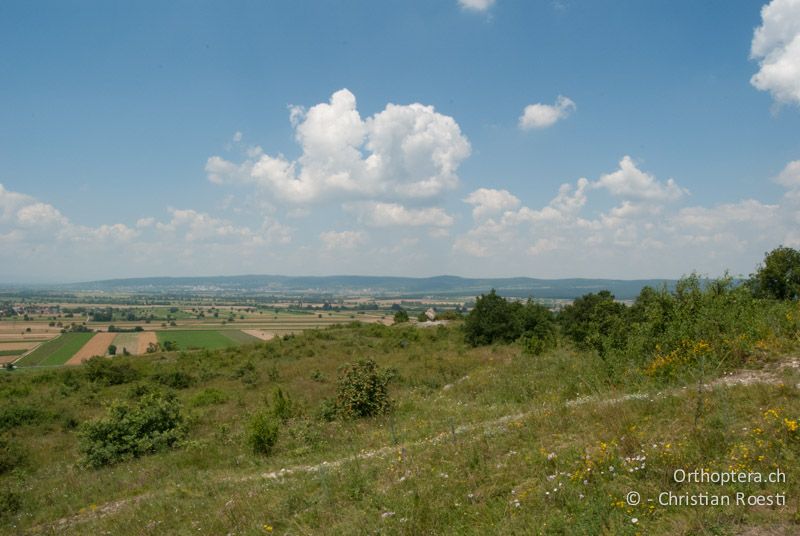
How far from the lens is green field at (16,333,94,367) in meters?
43.6

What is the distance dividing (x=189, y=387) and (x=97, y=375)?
23.0 feet

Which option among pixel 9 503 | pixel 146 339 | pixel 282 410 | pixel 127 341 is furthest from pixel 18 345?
pixel 282 410

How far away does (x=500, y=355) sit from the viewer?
24891 mm

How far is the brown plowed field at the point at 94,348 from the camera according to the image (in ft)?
148

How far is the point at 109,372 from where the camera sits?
1101 inches

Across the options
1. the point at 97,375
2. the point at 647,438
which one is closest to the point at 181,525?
the point at 647,438

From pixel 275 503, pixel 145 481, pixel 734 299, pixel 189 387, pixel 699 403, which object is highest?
pixel 734 299

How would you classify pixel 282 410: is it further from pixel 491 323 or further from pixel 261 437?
pixel 491 323

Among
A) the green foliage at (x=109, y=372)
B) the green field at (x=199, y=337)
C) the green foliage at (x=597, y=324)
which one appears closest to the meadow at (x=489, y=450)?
the green foliage at (x=597, y=324)

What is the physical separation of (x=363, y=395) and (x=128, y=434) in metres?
7.58

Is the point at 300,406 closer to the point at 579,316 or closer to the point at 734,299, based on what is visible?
the point at 734,299

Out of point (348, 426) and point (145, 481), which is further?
point (348, 426)

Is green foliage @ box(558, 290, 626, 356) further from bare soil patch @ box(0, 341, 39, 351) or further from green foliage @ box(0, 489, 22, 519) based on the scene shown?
bare soil patch @ box(0, 341, 39, 351)

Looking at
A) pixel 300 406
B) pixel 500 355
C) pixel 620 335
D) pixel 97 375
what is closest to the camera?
pixel 620 335
